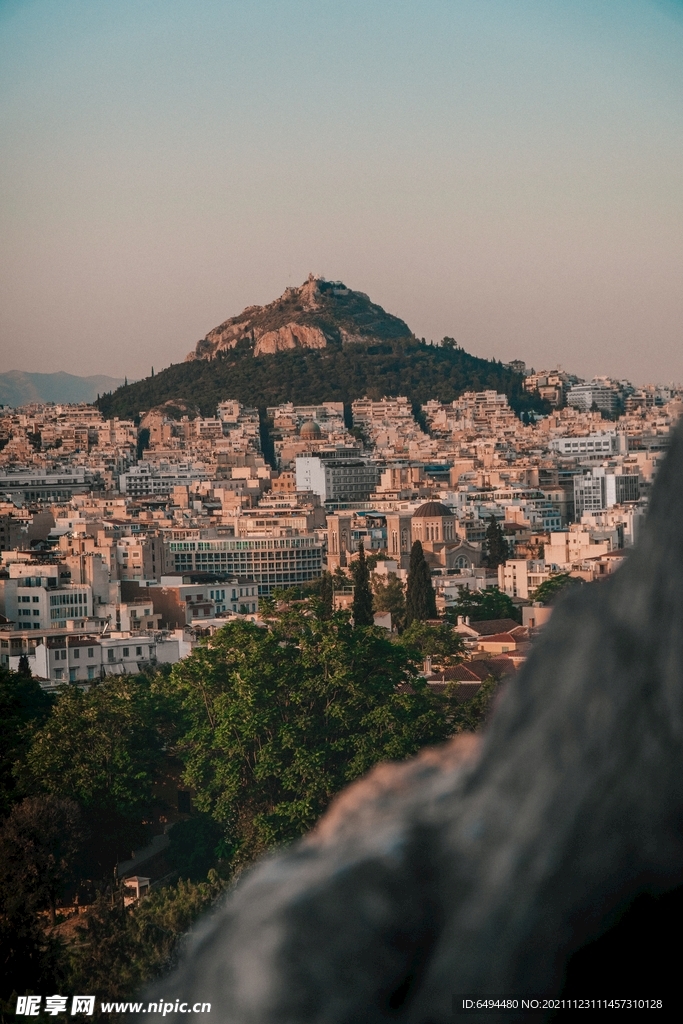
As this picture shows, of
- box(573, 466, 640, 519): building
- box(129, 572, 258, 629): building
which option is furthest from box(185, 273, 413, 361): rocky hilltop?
box(129, 572, 258, 629): building

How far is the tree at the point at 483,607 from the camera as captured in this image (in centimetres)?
2616

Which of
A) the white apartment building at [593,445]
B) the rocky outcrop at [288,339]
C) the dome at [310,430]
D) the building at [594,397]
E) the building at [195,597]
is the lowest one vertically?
the building at [195,597]

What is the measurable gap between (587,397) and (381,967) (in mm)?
86164

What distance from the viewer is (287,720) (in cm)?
1254

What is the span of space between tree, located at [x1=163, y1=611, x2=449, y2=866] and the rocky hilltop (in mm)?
74075

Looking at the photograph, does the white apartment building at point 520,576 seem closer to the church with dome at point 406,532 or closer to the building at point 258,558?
the church with dome at point 406,532

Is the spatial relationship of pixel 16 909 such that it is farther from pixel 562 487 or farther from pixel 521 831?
pixel 562 487

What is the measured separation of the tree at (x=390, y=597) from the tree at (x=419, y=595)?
4.57 ft

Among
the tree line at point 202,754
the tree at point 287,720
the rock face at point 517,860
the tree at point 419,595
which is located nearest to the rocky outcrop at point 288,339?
the tree at point 419,595

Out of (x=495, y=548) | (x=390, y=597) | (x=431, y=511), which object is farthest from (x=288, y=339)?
(x=390, y=597)

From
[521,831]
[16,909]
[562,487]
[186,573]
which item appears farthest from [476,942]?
[562,487]

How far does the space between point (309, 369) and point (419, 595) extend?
62.4 m

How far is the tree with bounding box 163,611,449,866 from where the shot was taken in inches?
458

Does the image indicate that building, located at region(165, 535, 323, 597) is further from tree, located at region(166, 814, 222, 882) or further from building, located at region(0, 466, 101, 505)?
tree, located at region(166, 814, 222, 882)
